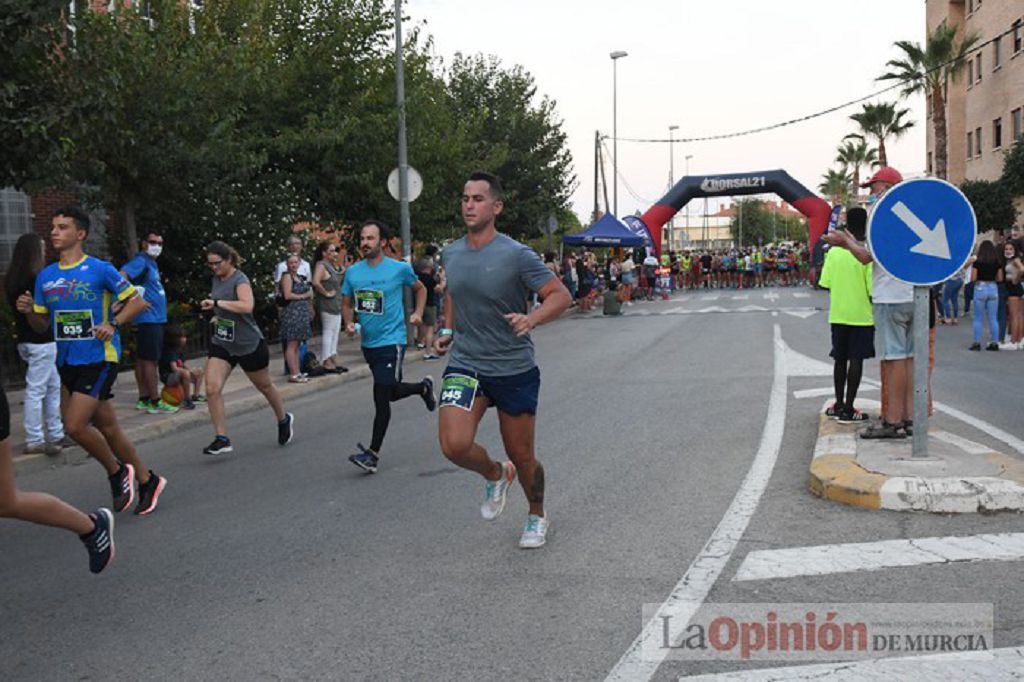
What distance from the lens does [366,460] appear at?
7.25 meters

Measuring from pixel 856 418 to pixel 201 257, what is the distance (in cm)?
1248

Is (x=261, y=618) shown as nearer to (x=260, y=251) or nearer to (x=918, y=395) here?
(x=918, y=395)

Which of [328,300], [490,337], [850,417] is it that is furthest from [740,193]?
[490,337]

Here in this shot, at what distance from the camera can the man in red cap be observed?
699cm

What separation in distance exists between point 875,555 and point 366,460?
3.77 meters

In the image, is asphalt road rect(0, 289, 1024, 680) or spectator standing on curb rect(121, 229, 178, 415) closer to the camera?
asphalt road rect(0, 289, 1024, 680)

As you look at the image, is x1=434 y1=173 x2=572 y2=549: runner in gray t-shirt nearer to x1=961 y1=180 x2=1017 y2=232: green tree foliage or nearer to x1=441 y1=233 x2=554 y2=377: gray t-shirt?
x1=441 y1=233 x2=554 y2=377: gray t-shirt

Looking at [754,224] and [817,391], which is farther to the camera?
[754,224]

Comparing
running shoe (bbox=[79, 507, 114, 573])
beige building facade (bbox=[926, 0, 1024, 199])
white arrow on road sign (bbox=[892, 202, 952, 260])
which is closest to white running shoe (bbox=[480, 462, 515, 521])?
running shoe (bbox=[79, 507, 114, 573])

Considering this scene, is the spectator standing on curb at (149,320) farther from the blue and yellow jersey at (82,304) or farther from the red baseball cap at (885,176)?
the red baseball cap at (885,176)

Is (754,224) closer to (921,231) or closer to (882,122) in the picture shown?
(882,122)

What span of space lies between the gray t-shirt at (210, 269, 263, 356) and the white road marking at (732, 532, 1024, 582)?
475cm

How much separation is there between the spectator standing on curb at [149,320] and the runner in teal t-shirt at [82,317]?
3387 mm

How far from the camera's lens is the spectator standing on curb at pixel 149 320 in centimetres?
981
